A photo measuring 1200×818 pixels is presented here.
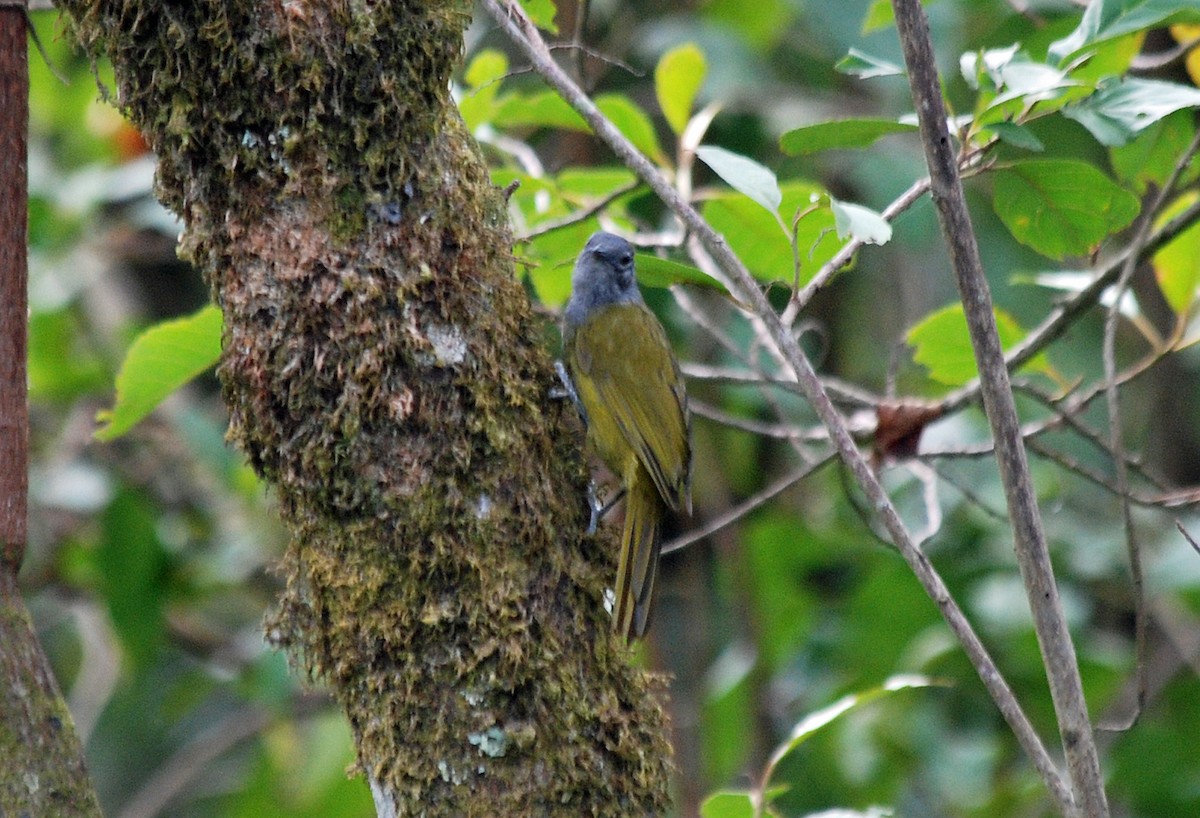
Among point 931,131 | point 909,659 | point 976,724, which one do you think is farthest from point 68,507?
point 931,131

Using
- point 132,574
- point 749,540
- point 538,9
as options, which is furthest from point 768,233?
point 132,574

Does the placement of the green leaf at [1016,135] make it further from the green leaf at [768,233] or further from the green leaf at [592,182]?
the green leaf at [592,182]

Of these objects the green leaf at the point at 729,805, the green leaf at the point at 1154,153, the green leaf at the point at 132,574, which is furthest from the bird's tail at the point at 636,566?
the green leaf at the point at 132,574

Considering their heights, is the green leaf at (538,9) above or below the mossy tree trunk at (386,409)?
above

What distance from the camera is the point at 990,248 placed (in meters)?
5.41

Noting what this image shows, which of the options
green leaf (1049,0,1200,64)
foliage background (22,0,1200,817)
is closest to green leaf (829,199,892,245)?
green leaf (1049,0,1200,64)

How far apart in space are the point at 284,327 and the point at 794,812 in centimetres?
362

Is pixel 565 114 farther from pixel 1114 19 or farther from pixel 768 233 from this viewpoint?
pixel 1114 19

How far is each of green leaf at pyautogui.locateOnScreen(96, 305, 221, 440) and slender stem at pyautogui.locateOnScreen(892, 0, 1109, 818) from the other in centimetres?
153

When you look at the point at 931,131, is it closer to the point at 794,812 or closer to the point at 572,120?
the point at 572,120

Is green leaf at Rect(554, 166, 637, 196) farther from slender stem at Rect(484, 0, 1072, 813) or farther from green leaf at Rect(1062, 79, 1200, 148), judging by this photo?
green leaf at Rect(1062, 79, 1200, 148)

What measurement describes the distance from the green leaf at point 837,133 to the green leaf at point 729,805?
126 cm

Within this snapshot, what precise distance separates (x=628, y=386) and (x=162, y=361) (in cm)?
123

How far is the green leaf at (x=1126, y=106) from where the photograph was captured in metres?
2.35
